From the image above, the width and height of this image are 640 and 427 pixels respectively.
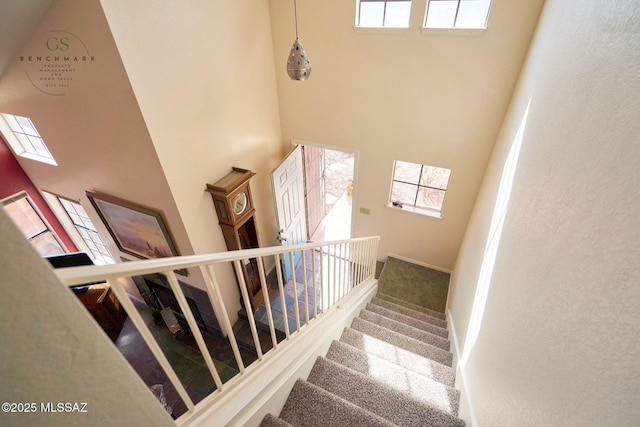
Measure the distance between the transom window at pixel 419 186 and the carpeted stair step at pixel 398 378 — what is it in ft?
7.70

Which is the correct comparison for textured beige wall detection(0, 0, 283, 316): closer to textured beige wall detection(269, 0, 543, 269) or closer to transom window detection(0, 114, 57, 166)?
transom window detection(0, 114, 57, 166)

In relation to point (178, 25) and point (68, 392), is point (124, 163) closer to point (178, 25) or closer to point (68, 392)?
point (178, 25)

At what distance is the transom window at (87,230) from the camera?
3426 millimetres

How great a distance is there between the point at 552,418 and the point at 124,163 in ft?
9.91

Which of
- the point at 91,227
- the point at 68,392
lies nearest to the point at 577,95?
the point at 68,392

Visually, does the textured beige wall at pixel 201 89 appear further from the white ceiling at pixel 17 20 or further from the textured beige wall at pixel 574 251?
the textured beige wall at pixel 574 251

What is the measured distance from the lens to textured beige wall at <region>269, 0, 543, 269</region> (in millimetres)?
2799

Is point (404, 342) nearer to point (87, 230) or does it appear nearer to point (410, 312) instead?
point (410, 312)

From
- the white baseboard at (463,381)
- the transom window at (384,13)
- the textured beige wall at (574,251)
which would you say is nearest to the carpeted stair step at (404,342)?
the white baseboard at (463,381)

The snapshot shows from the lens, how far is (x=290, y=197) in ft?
13.1

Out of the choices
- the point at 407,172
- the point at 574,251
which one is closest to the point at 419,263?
the point at 407,172

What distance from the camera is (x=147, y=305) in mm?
3986

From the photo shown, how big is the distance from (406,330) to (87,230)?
3.99 meters

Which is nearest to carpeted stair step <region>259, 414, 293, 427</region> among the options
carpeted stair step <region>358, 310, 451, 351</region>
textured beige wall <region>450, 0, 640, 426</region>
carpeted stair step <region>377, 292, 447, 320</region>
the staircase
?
the staircase
